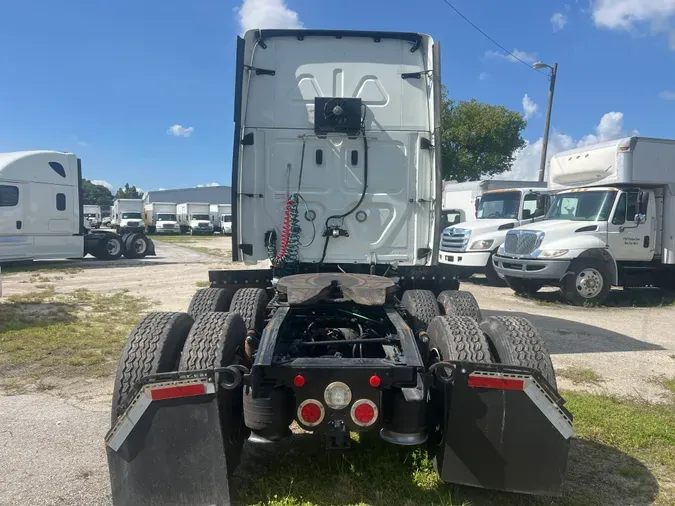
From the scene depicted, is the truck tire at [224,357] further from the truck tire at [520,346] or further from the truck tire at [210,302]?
the truck tire at [210,302]

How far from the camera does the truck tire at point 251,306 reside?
4965 mm

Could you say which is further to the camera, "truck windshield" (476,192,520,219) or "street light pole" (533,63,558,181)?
"street light pole" (533,63,558,181)

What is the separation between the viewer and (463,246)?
1391cm

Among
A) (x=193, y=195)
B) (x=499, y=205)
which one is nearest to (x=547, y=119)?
(x=499, y=205)

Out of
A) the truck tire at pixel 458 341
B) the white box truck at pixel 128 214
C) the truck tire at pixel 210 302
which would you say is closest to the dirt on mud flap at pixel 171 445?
the truck tire at pixel 458 341

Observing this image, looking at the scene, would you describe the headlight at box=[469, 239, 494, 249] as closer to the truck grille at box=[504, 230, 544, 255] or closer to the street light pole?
the truck grille at box=[504, 230, 544, 255]

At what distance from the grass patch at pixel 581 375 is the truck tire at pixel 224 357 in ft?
12.6

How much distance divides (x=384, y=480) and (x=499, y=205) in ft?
40.4

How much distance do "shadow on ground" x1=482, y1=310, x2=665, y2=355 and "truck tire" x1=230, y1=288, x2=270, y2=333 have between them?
3.91m

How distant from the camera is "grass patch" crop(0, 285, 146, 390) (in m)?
5.98

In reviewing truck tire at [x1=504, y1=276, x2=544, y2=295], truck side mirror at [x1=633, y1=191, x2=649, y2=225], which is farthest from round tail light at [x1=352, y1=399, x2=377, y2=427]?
truck side mirror at [x1=633, y1=191, x2=649, y2=225]

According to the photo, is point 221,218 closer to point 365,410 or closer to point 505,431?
point 365,410

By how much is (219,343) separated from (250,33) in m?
4.07

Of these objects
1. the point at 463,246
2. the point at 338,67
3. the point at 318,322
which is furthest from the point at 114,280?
the point at 318,322
